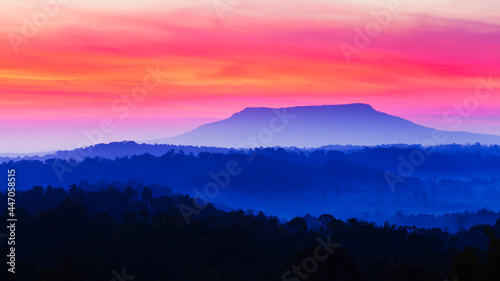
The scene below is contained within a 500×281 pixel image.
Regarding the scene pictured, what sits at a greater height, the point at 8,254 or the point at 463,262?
the point at 8,254

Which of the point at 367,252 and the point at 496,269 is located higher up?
the point at 367,252

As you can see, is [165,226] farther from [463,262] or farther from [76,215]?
[463,262]

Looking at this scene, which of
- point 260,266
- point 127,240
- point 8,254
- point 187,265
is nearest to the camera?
point 8,254

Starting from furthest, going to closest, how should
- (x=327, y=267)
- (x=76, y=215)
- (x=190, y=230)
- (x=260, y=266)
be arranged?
(x=76, y=215) → (x=190, y=230) → (x=260, y=266) → (x=327, y=267)

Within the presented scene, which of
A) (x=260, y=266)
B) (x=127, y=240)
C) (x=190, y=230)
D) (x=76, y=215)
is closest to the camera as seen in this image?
(x=260, y=266)

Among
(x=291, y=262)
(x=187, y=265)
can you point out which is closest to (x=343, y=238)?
(x=291, y=262)

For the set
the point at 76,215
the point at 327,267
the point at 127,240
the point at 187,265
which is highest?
the point at 76,215

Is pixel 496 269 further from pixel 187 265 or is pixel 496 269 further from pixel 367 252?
pixel 367 252

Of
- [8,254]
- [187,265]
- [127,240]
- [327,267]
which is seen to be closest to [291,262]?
[187,265]

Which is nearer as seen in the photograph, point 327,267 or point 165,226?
point 327,267
